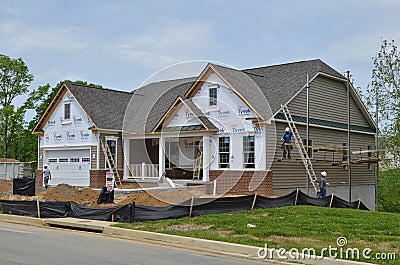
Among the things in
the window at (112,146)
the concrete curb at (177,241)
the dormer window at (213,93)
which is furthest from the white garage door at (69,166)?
the concrete curb at (177,241)

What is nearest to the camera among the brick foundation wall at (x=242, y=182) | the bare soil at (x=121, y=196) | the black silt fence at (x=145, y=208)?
the black silt fence at (x=145, y=208)

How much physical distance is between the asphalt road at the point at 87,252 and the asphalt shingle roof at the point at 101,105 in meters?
19.5

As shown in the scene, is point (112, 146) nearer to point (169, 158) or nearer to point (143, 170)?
point (143, 170)

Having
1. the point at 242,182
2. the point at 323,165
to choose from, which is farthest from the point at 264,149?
the point at 323,165

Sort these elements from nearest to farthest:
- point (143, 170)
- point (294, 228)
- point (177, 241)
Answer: point (177, 241), point (294, 228), point (143, 170)

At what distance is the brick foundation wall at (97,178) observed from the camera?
34.6 meters

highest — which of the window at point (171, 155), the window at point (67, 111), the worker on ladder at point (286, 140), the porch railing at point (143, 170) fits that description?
the window at point (67, 111)

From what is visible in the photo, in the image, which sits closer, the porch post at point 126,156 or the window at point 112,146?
the porch post at point 126,156

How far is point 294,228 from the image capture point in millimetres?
16125

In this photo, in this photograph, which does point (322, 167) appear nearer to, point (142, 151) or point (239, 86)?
point (239, 86)

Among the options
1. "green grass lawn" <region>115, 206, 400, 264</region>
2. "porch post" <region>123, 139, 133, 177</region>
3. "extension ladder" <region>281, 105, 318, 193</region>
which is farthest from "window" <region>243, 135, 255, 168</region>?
"porch post" <region>123, 139, 133, 177</region>

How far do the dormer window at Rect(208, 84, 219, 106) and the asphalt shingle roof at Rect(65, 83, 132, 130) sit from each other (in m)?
7.46

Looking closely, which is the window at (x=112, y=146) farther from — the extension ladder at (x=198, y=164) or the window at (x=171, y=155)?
the extension ladder at (x=198, y=164)

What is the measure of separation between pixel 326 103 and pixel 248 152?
724 cm
